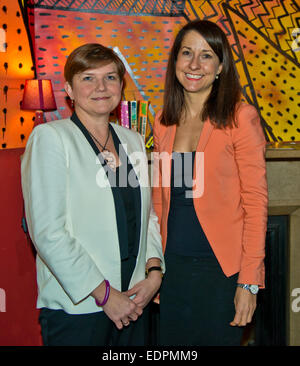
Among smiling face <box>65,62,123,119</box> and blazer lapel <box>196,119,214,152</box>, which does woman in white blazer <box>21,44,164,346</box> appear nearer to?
smiling face <box>65,62,123,119</box>

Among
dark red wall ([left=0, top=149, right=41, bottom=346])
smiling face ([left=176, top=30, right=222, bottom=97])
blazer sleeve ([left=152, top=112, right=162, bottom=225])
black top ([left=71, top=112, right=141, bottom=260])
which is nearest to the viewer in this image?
black top ([left=71, top=112, right=141, bottom=260])

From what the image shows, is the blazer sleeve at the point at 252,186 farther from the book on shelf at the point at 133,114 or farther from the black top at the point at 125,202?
the book on shelf at the point at 133,114

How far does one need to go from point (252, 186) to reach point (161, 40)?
1.91 m

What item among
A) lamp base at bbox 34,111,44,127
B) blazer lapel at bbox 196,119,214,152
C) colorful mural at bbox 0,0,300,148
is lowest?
blazer lapel at bbox 196,119,214,152

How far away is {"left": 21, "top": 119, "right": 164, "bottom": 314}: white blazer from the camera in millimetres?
1303

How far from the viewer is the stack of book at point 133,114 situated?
2602 millimetres

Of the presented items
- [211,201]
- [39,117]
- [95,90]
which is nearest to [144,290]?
[211,201]

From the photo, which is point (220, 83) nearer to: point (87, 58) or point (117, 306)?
point (87, 58)

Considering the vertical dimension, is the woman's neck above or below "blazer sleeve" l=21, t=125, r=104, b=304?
above

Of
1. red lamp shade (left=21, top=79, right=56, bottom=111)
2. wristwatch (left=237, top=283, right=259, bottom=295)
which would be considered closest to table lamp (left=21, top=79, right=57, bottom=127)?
red lamp shade (left=21, top=79, right=56, bottom=111)

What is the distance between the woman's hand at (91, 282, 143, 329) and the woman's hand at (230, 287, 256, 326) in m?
0.47

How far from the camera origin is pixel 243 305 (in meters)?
1.58

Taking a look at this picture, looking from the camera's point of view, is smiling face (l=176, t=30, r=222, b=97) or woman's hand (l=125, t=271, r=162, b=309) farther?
smiling face (l=176, t=30, r=222, b=97)

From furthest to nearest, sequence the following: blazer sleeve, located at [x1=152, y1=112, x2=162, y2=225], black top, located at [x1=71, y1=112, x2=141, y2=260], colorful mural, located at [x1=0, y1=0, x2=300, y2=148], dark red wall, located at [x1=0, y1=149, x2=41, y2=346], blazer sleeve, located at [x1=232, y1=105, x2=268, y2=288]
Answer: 1. colorful mural, located at [x1=0, y1=0, x2=300, y2=148]
2. dark red wall, located at [x1=0, y1=149, x2=41, y2=346]
3. blazer sleeve, located at [x1=152, y1=112, x2=162, y2=225]
4. blazer sleeve, located at [x1=232, y1=105, x2=268, y2=288]
5. black top, located at [x1=71, y1=112, x2=141, y2=260]
